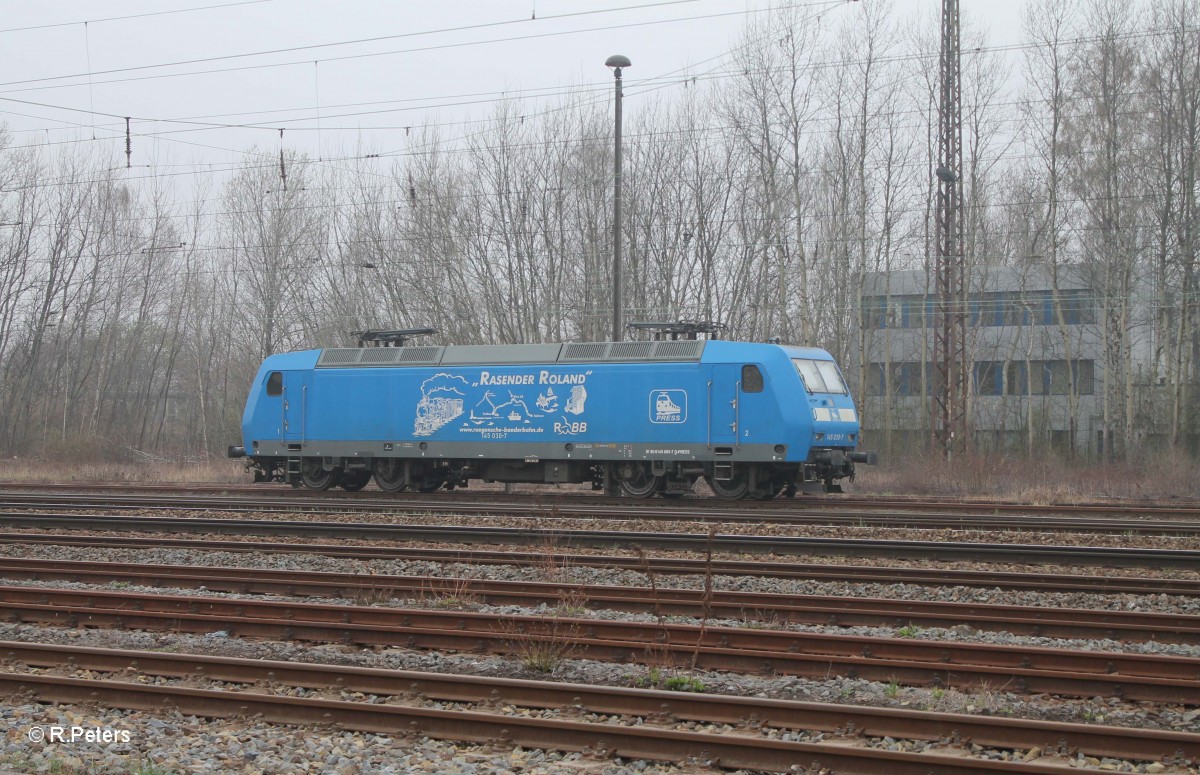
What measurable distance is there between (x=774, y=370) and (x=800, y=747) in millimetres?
14029

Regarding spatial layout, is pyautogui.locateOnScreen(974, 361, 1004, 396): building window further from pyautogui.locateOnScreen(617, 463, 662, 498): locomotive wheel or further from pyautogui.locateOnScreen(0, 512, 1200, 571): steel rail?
pyautogui.locateOnScreen(0, 512, 1200, 571): steel rail

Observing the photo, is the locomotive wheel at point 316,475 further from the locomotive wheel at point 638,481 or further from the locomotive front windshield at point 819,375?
the locomotive front windshield at point 819,375

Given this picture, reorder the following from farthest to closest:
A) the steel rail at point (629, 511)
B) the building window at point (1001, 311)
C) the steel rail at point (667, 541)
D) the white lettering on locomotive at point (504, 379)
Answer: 1. the building window at point (1001, 311)
2. the white lettering on locomotive at point (504, 379)
3. the steel rail at point (629, 511)
4. the steel rail at point (667, 541)

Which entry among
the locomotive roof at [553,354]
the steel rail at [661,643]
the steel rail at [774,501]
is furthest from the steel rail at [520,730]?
the locomotive roof at [553,354]

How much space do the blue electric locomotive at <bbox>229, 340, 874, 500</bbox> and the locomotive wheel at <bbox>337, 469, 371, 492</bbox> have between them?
35 millimetres

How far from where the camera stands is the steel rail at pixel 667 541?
482 inches

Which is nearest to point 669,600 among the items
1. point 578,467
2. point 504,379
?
point 578,467

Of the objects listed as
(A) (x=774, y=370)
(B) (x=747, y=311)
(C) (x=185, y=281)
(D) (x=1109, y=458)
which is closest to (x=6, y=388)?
(C) (x=185, y=281)

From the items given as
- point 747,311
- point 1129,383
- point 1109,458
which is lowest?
point 1109,458

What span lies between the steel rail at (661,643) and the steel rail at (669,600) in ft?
1.53

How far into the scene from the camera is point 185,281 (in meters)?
50.0

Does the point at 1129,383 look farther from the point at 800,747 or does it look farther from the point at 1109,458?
the point at 800,747

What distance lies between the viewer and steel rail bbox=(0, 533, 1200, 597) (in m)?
10.6

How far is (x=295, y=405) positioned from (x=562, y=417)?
21.4 feet
